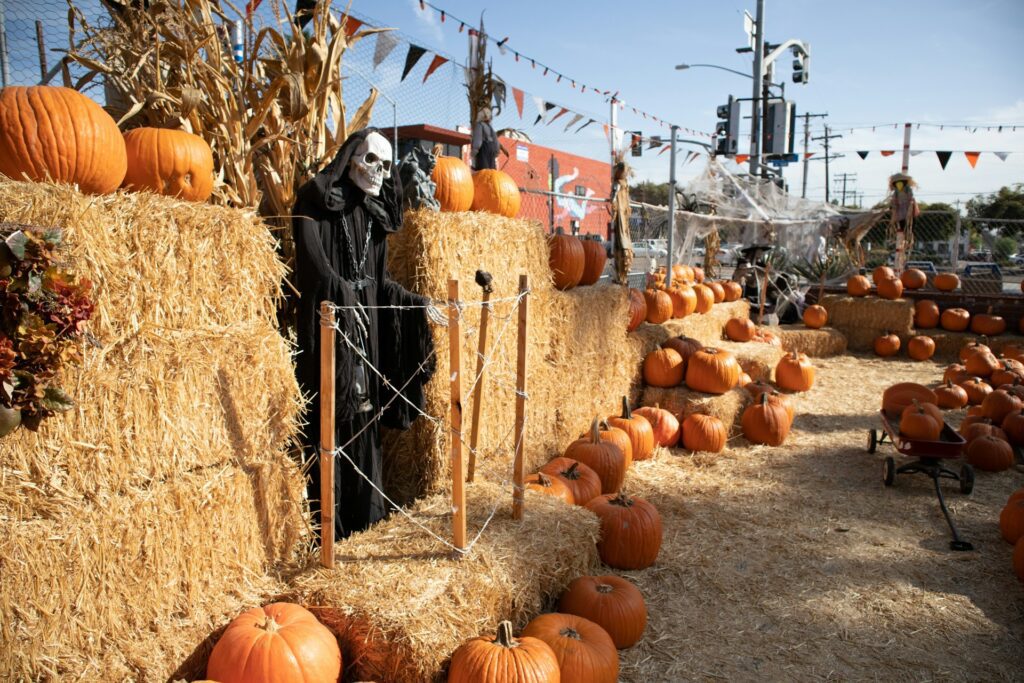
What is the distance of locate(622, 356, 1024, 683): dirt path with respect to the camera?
3033 millimetres

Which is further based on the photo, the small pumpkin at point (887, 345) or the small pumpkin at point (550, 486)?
the small pumpkin at point (887, 345)

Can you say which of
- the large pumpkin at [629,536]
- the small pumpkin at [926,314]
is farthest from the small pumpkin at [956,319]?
the large pumpkin at [629,536]

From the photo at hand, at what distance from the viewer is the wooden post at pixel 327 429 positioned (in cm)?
255

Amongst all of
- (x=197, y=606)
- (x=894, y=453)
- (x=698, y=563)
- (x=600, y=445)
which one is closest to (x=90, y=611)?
(x=197, y=606)

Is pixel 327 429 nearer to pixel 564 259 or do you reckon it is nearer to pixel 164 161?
pixel 164 161

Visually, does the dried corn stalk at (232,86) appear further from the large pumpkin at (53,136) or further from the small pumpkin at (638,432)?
the small pumpkin at (638,432)

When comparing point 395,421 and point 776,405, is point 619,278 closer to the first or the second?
→ point 776,405

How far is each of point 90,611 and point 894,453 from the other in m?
6.28

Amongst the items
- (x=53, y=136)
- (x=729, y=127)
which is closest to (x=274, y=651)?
(x=53, y=136)

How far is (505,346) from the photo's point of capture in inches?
185

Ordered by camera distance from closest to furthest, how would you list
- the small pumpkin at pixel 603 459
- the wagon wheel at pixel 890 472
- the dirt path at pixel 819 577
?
the dirt path at pixel 819 577 → the small pumpkin at pixel 603 459 → the wagon wheel at pixel 890 472

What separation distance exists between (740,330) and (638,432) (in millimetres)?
3934

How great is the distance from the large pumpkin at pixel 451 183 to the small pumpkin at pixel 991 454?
15.7ft

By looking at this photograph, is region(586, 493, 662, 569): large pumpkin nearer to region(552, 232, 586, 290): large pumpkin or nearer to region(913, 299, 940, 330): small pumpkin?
region(552, 232, 586, 290): large pumpkin
